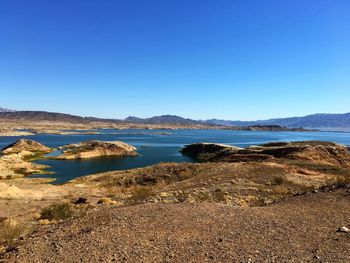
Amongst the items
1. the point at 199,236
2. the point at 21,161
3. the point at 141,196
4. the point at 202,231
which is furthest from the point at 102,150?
the point at 199,236

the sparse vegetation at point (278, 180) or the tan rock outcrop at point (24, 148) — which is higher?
the sparse vegetation at point (278, 180)

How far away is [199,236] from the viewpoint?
45.5 ft

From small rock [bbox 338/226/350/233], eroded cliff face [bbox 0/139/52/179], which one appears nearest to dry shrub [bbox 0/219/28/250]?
small rock [bbox 338/226/350/233]

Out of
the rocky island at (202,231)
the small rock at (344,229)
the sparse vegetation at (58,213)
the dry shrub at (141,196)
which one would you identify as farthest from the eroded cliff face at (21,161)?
the small rock at (344,229)

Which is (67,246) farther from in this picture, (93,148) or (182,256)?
(93,148)

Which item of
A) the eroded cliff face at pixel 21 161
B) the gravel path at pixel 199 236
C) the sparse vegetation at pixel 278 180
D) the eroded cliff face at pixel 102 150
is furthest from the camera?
the eroded cliff face at pixel 102 150

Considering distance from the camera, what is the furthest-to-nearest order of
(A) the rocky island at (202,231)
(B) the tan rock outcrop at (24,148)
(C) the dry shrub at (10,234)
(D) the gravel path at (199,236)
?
(B) the tan rock outcrop at (24,148) → (C) the dry shrub at (10,234) → (A) the rocky island at (202,231) → (D) the gravel path at (199,236)

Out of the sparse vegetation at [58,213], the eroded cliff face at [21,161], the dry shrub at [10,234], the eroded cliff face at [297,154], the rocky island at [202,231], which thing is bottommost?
the eroded cliff face at [21,161]

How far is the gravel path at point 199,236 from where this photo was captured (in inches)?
470

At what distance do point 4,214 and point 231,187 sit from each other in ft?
64.0

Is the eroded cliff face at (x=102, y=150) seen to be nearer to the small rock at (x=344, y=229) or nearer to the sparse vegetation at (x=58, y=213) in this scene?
the sparse vegetation at (x=58, y=213)

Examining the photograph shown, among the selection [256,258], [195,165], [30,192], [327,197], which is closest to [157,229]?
[256,258]

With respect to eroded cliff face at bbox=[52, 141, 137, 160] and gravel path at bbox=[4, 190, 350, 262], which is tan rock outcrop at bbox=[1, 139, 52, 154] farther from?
gravel path at bbox=[4, 190, 350, 262]

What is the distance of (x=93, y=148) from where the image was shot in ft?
300
